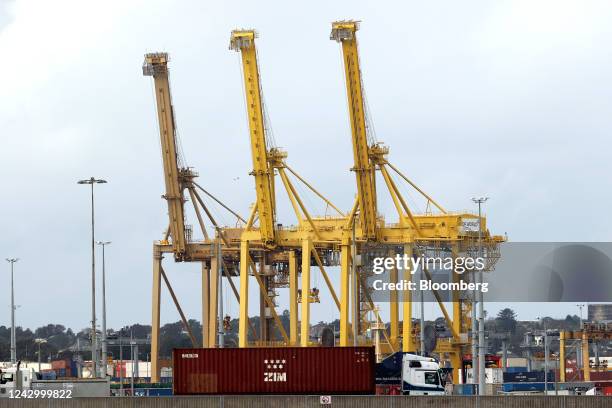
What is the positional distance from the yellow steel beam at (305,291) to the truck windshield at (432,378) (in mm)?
45141

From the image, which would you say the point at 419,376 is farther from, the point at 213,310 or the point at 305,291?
the point at 213,310

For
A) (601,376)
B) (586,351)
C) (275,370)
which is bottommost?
(601,376)

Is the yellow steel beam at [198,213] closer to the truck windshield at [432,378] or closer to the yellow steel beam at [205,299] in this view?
the yellow steel beam at [205,299]

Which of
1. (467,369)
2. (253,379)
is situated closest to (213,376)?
(253,379)

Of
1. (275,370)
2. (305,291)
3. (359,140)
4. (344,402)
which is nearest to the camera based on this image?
(344,402)

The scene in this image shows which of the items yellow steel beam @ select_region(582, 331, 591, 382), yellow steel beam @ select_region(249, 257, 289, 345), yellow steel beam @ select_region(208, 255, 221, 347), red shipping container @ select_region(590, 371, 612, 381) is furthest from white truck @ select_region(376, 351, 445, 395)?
red shipping container @ select_region(590, 371, 612, 381)

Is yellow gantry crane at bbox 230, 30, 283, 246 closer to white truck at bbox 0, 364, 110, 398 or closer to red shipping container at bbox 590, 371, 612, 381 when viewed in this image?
white truck at bbox 0, 364, 110, 398

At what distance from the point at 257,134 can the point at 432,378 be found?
159 ft

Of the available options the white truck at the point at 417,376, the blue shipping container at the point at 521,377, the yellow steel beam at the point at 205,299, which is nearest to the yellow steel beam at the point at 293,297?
the yellow steel beam at the point at 205,299

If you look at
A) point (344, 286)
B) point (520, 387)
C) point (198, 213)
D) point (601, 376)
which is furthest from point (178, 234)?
point (601, 376)

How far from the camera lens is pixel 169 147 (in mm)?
119438

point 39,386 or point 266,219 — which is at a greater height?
point 266,219

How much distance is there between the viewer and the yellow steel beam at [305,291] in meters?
113

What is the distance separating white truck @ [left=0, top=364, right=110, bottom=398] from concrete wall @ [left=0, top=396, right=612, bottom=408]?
9.10 feet
